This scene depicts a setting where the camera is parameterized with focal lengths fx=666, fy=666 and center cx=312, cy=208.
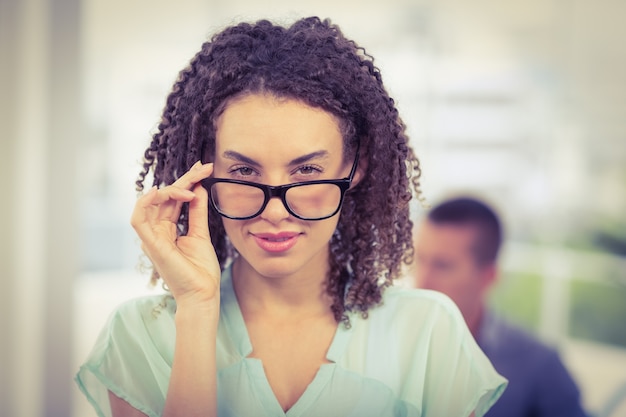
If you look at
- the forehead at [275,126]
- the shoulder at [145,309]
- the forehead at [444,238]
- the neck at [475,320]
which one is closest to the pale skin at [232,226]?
the forehead at [275,126]

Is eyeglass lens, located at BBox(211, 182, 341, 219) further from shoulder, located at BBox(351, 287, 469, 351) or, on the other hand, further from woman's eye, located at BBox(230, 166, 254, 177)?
shoulder, located at BBox(351, 287, 469, 351)

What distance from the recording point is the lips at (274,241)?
812 mm

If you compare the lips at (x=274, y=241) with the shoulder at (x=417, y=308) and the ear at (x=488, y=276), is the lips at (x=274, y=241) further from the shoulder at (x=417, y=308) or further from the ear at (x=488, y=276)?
the ear at (x=488, y=276)

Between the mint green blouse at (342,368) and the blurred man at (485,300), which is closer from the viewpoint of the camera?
the mint green blouse at (342,368)

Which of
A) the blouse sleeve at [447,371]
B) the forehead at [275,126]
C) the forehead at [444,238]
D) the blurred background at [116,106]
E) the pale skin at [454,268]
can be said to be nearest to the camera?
the forehead at [275,126]

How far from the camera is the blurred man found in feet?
4.65

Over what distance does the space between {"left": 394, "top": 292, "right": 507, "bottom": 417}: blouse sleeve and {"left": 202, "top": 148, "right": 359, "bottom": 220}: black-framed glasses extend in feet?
0.75

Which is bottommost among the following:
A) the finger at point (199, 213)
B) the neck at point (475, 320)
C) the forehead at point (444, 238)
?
the neck at point (475, 320)

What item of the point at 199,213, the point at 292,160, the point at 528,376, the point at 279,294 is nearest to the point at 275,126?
the point at 292,160

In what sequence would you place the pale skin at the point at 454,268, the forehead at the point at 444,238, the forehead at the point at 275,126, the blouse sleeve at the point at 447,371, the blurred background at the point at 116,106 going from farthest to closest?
1. the forehead at the point at 444,238
2. the pale skin at the point at 454,268
3. the blurred background at the point at 116,106
4. the blouse sleeve at the point at 447,371
5. the forehead at the point at 275,126

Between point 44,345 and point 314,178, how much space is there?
0.91 meters

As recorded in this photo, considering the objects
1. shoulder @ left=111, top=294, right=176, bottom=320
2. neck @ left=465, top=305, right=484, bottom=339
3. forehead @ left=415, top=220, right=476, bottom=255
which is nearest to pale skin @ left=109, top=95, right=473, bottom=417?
shoulder @ left=111, top=294, right=176, bottom=320

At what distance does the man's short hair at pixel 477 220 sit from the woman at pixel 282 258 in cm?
70

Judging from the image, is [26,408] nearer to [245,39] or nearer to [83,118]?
[83,118]
